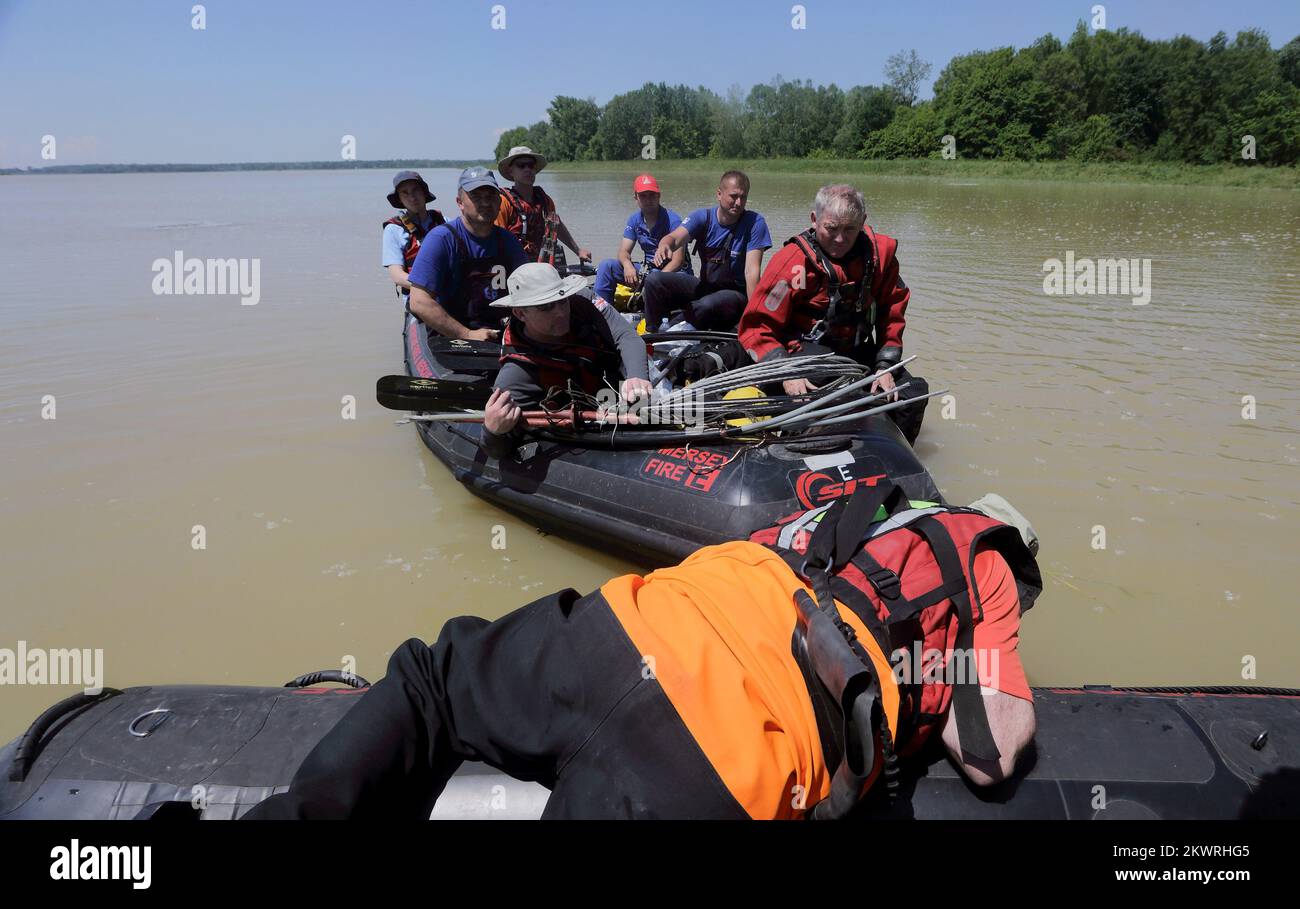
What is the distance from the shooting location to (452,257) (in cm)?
514

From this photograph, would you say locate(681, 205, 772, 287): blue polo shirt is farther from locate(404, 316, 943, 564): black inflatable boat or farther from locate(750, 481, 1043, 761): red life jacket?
locate(750, 481, 1043, 761): red life jacket

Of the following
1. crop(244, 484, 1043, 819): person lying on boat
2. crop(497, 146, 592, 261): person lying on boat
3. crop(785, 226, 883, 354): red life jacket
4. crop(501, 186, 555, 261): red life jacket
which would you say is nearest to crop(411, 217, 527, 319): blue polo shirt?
crop(497, 146, 592, 261): person lying on boat

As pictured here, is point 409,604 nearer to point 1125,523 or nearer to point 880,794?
point 880,794

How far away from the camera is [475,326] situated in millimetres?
5484

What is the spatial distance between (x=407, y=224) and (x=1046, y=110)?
4059 cm

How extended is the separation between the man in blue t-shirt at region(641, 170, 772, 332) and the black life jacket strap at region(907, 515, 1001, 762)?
4.00m

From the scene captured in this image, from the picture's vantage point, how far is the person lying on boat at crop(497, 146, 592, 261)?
22.0 ft

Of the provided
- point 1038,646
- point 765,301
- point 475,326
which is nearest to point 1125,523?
point 1038,646

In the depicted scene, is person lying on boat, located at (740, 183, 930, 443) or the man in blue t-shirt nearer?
person lying on boat, located at (740, 183, 930, 443)

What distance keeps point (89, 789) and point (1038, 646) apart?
3.28 metres

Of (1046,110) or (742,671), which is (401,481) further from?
(1046,110)

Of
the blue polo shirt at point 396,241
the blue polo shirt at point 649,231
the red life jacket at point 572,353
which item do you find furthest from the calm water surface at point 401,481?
the blue polo shirt at point 649,231

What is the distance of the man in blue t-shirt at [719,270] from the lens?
577 centimetres

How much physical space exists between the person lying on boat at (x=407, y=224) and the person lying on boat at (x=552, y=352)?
312cm
